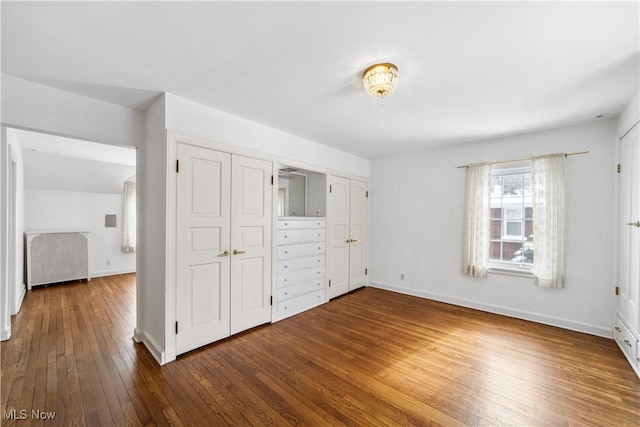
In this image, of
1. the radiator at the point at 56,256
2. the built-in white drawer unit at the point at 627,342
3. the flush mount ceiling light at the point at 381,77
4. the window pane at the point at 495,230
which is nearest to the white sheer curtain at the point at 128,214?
the radiator at the point at 56,256

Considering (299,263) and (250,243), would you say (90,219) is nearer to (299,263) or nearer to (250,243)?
(250,243)

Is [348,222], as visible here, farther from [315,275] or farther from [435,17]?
[435,17]

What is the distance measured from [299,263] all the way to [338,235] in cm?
98

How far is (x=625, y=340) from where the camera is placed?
247 centimetres

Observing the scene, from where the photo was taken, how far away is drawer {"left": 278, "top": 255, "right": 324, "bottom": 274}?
3377mm

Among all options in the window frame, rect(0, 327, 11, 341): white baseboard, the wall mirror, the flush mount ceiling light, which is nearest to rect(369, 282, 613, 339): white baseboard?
the window frame

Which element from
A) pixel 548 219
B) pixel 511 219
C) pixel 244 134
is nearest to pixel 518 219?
pixel 511 219

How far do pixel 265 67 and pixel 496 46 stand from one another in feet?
5.21

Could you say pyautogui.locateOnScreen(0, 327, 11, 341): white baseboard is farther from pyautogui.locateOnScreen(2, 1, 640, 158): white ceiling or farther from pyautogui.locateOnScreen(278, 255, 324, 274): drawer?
pyautogui.locateOnScreen(278, 255, 324, 274): drawer

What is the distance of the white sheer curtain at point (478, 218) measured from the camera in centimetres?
364

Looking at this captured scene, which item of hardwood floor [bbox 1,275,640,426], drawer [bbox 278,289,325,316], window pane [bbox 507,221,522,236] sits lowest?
hardwood floor [bbox 1,275,640,426]

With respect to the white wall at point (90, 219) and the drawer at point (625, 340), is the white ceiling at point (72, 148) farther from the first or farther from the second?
the drawer at point (625, 340)

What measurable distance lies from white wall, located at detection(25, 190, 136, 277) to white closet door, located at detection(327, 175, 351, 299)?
498 centimetres

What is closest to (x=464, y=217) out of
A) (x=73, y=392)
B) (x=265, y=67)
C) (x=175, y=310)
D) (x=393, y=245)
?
(x=393, y=245)
